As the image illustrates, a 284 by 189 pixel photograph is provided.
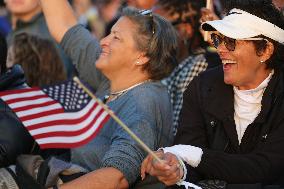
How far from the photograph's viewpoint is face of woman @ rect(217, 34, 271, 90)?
205 inches

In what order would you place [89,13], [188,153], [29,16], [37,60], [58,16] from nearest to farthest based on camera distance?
[188,153] → [58,16] → [37,60] → [29,16] → [89,13]

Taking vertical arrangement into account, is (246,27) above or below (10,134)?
above

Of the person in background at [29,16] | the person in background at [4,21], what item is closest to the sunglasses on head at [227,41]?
the person in background at [29,16]

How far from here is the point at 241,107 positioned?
17.2 ft

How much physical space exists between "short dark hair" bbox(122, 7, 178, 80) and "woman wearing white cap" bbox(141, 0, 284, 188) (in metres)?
0.60

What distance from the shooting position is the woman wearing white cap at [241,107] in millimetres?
4938

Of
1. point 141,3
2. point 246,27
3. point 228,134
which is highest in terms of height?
point 246,27

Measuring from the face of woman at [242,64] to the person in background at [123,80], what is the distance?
0.68 metres

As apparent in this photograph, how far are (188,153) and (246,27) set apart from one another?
34.1 inches

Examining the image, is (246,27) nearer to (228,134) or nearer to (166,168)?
(228,134)

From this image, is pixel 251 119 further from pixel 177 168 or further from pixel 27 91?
pixel 27 91

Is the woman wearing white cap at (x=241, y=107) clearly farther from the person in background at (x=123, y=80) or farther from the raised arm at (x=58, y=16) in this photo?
the raised arm at (x=58, y=16)

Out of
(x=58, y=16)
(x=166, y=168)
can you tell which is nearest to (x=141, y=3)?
(x=58, y=16)

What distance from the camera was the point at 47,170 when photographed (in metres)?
5.51
